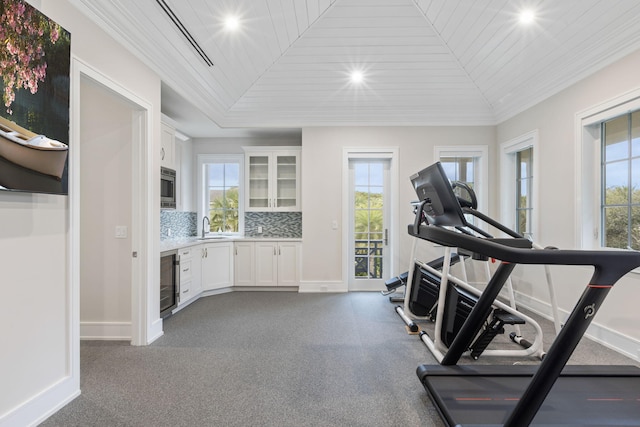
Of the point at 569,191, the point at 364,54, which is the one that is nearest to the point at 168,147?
the point at 364,54

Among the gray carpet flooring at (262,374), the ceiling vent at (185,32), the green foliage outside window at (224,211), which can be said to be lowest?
the gray carpet flooring at (262,374)

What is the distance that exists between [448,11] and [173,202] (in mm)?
3966

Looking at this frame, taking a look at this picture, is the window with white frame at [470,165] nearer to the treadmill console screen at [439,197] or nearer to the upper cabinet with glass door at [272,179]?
the upper cabinet with glass door at [272,179]

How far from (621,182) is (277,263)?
4123mm

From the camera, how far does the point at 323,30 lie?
3.43 meters

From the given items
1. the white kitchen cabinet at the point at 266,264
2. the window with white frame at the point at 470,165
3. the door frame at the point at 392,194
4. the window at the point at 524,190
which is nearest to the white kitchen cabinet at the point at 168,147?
the white kitchen cabinet at the point at 266,264

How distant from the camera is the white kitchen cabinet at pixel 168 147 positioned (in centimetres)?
377

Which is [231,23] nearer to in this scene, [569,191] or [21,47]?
[21,47]

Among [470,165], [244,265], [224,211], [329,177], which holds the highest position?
[470,165]

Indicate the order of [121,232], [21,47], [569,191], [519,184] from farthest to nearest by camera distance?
[519,184]
[569,191]
[121,232]
[21,47]

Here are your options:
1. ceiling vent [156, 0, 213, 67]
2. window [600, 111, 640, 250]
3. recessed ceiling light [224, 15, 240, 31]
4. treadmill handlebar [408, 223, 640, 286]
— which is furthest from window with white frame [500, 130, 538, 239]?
ceiling vent [156, 0, 213, 67]

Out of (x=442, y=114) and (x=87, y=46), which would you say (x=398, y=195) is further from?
(x=87, y=46)

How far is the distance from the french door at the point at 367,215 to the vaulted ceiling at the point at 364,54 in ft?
2.39

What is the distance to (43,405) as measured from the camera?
1.78 m
